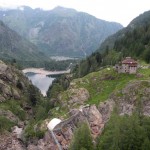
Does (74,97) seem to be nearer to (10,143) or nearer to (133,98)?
(133,98)

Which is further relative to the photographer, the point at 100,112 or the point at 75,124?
the point at 100,112

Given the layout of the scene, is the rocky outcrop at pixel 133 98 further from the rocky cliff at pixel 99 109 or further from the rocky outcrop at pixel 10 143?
the rocky outcrop at pixel 10 143

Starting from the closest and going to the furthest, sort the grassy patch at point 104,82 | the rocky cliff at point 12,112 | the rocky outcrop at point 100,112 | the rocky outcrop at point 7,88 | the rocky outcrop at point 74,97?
1. the rocky outcrop at point 100,112
2. the rocky outcrop at point 74,97
3. the grassy patch at point 104,82
4. the rocky cliff at point 12,112
5. the rocky outcrop at point 7,88

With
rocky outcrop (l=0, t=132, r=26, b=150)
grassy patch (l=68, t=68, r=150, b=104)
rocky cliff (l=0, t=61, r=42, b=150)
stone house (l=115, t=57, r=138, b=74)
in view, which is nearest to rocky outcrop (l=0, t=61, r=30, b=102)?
rocky cliff (l=0, t=61, r=42, b=150)

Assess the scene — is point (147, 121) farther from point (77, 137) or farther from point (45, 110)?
point (45, 110)

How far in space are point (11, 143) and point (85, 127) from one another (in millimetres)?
46476

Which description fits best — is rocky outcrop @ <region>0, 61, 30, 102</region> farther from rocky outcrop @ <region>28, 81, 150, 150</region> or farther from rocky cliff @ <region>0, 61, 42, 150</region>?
rocky outcrop @ <region>28, 81, 150, 150</region>

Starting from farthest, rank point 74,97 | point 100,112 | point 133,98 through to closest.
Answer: point 74,97 → point 133,98 → point 100,112

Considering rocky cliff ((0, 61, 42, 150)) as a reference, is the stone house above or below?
above

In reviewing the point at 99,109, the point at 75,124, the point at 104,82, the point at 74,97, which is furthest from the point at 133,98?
the point at 74,97

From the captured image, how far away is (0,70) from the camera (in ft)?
642

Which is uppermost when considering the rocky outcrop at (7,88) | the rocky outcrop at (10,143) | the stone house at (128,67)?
the stone house at (128,67)

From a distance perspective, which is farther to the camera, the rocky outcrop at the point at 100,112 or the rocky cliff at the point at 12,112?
the rocky cliff at the point at 12,112

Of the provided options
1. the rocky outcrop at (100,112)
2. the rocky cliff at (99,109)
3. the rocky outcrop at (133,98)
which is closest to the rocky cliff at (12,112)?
the rocky cliff at (99,109)
